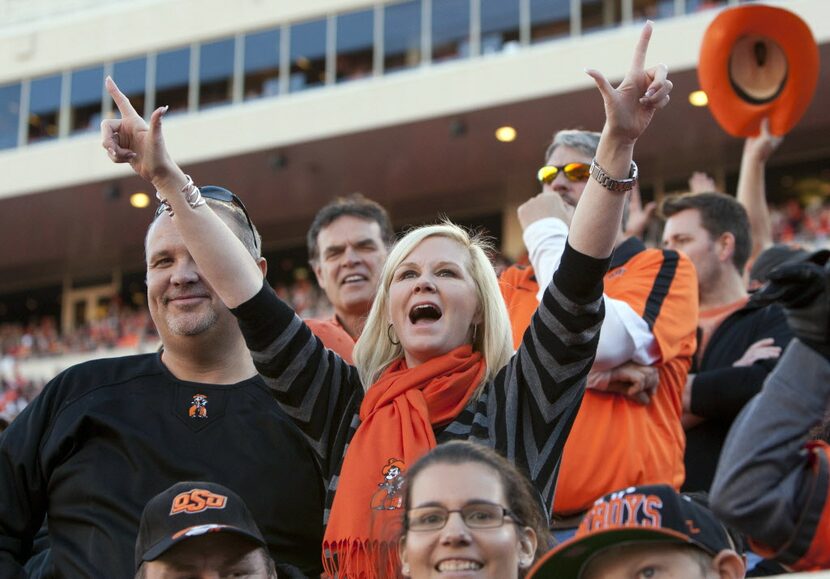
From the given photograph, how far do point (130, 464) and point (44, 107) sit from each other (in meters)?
21.4

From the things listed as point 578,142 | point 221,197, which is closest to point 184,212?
point 221,197

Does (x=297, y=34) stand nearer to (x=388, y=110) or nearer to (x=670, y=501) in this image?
(x=388, y=110)

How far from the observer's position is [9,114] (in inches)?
947

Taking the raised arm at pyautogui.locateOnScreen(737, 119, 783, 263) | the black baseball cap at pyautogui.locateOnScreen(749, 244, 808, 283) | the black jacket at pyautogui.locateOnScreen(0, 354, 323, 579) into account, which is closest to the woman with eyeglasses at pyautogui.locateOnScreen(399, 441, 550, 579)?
the black jacket at pyautogui.locateOnScreen(0, 354, 323, 579)

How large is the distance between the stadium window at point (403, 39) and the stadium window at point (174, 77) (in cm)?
380

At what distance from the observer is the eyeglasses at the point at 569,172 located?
424 centimetres

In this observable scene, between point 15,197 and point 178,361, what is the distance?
20.7m

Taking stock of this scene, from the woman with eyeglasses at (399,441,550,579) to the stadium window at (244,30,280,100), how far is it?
1938 cm

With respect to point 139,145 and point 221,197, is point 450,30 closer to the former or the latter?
point 221,197

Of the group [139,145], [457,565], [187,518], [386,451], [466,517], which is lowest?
[457,565]

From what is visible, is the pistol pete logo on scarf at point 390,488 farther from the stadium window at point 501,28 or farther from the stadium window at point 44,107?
the stadium window at point 44,107

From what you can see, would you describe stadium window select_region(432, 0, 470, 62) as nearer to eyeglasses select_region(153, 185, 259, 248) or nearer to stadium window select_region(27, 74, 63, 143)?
stadium window select_region(27, 74, 63, 143)

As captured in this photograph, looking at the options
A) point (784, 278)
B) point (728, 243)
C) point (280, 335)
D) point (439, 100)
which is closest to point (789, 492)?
point (784, 278)

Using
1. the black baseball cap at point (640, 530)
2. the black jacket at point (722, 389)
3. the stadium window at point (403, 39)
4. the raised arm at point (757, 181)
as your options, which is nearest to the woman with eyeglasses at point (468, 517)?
the black baseball cap at point (640, 530)
